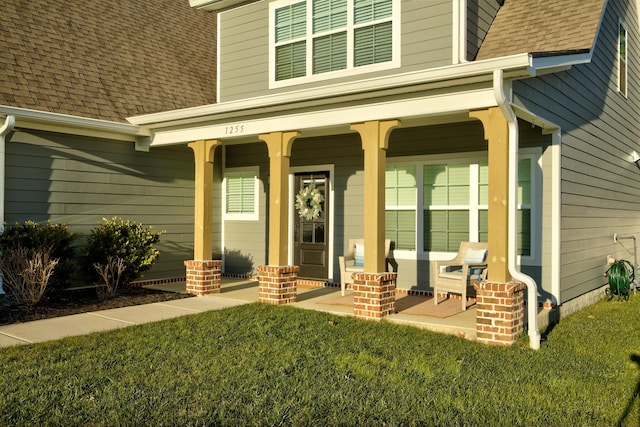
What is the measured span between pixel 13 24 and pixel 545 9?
821cm

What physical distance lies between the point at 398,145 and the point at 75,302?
5.31 m

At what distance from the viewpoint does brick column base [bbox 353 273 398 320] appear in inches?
269

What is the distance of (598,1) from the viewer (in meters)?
8.00

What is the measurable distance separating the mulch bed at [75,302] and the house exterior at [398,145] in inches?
30.6

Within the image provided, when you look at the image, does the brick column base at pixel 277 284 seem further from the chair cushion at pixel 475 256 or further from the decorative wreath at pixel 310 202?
the chair cushion at pixel 475 256

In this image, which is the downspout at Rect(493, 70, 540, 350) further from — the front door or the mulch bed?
the mulch bed

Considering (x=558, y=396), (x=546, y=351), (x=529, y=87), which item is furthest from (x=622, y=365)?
(x=529, y=87)

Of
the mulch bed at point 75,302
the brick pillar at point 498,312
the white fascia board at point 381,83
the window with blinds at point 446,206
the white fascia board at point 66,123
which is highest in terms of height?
the white fascia board at point 381,83

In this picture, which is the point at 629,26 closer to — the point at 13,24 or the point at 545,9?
the point at 545,9

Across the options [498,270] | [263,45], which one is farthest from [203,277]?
[498,270]

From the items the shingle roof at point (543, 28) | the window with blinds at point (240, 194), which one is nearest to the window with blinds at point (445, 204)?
the shingle roof at point (543, 28)

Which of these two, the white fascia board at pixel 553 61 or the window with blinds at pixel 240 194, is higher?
the white fascia board at pixel 553 61

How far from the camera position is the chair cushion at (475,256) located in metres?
7.71

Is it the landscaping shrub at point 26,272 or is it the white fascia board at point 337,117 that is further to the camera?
the landscaping shrub at point 26,272
